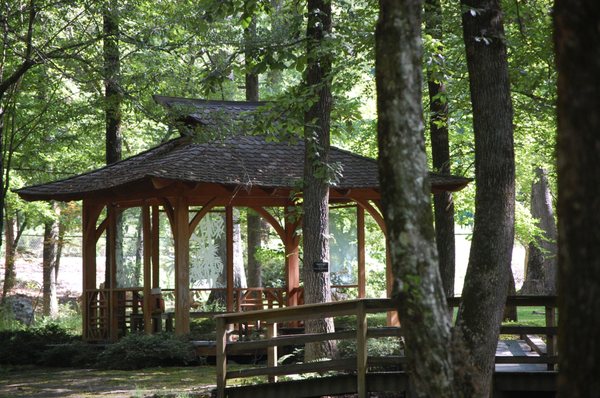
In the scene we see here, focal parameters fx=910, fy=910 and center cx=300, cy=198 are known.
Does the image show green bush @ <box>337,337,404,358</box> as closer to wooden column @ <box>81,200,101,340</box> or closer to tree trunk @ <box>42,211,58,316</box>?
wooden column @ <box>81,200,101,340</box>

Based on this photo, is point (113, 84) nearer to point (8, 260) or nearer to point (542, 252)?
point (8, 260)

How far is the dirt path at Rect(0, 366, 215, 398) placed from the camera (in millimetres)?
11539

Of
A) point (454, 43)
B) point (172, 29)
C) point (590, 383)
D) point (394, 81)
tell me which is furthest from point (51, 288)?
point (590, 383)

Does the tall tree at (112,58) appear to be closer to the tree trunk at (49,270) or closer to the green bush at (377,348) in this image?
the green bush at (377,348)

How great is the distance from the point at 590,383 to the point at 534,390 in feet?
21.1

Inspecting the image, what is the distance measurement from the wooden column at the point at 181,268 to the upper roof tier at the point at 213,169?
0.74 m

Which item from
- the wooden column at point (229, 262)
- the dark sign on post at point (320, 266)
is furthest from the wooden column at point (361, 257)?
the dark sign on post at point (320, 266)

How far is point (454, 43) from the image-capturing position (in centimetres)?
1623

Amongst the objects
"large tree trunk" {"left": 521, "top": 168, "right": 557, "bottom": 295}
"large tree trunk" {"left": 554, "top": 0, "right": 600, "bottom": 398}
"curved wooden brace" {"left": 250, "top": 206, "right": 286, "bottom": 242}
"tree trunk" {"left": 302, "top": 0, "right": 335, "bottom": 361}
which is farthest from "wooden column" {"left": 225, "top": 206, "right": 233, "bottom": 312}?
"large tree trunk" {"left": 554, "top": 0, "right": 600, "bottom": 398}

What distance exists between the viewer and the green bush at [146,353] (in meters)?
15.0

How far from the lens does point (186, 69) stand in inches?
831

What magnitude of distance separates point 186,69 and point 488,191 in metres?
13.5

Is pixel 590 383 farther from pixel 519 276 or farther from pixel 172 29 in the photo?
pixel 519 276

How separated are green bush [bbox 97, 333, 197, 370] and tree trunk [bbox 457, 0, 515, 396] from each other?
7.46m
